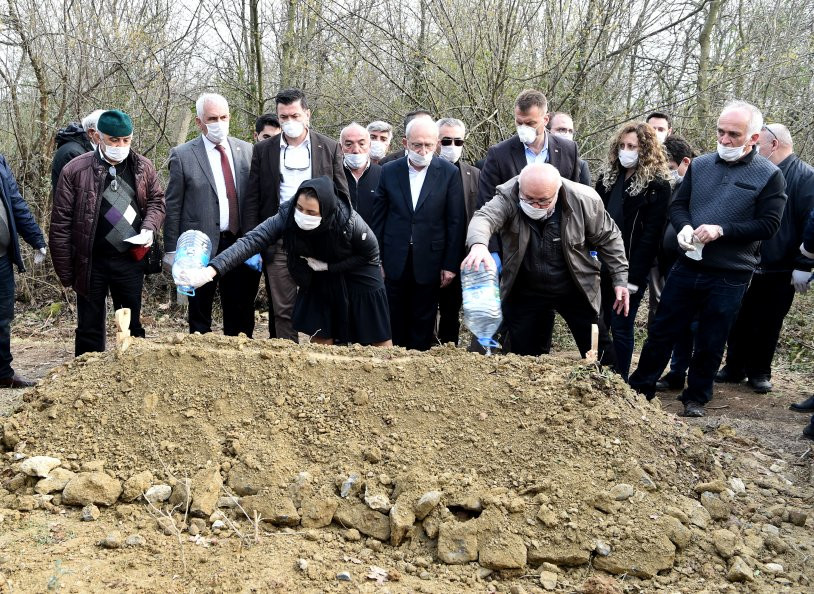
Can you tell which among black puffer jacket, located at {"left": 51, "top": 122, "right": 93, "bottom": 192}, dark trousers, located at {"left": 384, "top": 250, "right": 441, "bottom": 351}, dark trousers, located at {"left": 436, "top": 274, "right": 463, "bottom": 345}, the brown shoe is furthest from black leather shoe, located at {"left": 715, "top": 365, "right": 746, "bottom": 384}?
black puffer jacket, located at {"left": 51, "top": 122, "right": 93, "bottom": 192}

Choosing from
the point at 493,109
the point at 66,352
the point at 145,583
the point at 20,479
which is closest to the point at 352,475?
the point at 145,583

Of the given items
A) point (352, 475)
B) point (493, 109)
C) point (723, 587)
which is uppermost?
point (493, 109)

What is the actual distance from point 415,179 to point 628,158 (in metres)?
1.66

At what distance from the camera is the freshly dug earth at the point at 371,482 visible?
2961 mm

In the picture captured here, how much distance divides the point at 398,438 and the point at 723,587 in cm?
158

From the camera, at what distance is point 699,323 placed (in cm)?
515

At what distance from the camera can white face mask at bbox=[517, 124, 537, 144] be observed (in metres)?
5.34

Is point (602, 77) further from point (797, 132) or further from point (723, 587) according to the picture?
point (723, 587)

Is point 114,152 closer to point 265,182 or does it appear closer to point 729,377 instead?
point 265,182

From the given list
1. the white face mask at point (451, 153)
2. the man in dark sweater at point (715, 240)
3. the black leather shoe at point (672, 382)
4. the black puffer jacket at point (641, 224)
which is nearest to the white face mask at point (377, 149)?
the white face mask at point (451, 153)

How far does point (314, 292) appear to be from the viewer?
4.84 meters

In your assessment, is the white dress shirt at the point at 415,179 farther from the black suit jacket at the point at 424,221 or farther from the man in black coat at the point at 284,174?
the man in black coat at the point at 284,174

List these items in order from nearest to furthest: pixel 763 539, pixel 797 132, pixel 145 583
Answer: pixel 145 583 → pixel 763 539 → pixel 797 132

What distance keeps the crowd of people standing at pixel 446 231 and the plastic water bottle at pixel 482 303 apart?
230 millimetres
